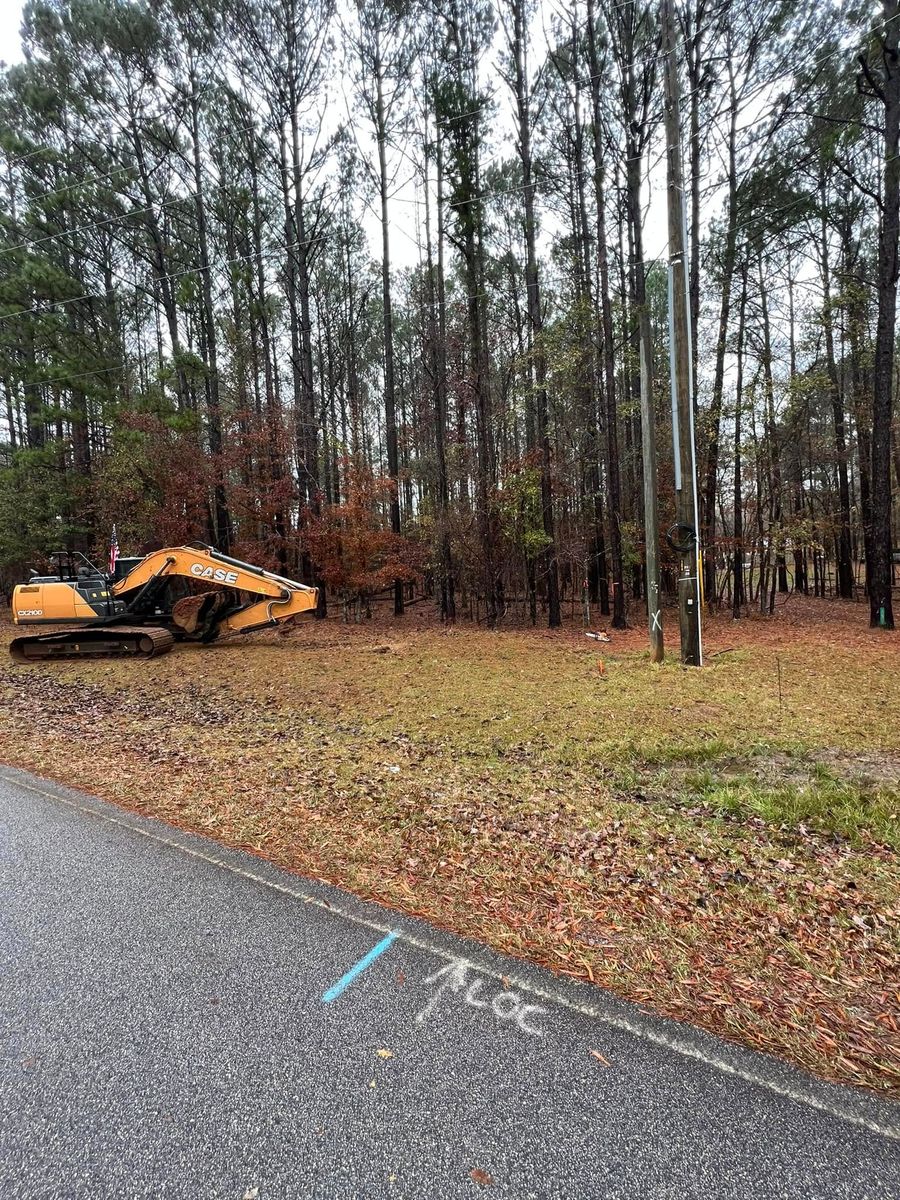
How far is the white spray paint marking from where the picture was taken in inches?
79.1

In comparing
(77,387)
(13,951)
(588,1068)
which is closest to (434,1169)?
(588,1068)

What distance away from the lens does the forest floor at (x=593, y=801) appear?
2.24 metres

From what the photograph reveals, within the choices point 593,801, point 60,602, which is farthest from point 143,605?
point 593,801

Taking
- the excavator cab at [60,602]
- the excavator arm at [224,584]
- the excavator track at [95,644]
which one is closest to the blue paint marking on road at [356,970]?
the excavator arm at [224,584]

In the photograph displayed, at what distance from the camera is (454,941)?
2463 millimetres

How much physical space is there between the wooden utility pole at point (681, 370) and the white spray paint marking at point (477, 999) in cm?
687

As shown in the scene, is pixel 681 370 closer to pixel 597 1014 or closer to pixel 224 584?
pixel 597 1014

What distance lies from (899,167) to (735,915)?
14.3 meters

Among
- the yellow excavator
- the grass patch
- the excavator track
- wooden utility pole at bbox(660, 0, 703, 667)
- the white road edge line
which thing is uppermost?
wooden utility pole at bbox(660, 0, 703, 667)

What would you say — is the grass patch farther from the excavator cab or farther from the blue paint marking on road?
the excavator cab

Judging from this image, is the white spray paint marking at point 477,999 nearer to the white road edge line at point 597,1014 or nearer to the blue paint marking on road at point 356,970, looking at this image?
the white road edge line at point 597,1014

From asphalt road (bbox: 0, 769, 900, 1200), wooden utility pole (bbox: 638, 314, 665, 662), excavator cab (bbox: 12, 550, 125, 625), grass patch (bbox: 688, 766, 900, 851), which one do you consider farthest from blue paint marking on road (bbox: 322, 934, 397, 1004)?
excavator cab (bbox: 12, 550, 125, 625)

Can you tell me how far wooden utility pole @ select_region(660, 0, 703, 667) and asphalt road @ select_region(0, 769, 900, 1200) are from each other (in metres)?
6.78

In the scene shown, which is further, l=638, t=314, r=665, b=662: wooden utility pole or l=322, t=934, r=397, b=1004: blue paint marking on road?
l=638, t=314, r=665, b=662: wooden utility pole
